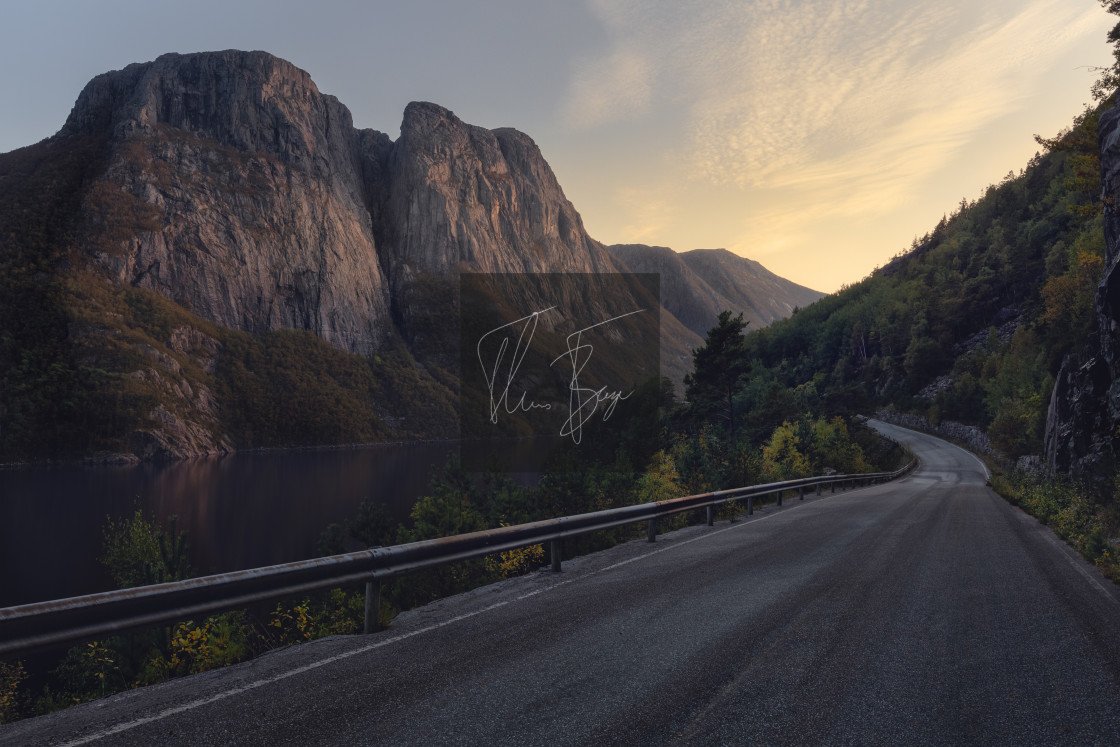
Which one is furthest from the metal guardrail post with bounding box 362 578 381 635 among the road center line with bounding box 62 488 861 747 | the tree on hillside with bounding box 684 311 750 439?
the tree on hillside with bounding box 684 311 750 439

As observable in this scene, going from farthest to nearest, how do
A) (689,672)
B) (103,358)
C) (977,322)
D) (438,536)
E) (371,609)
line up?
(103,358) < (977,322) < (438,536) < (371,609) < (689,672)

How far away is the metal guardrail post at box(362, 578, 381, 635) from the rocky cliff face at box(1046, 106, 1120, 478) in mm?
19670

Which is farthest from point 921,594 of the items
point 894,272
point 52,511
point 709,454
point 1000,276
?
point 894,272

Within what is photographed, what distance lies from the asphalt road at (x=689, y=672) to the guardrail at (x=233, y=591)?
452 mm

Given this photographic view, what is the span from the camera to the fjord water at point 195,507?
5325cm

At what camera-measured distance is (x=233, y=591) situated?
4730 millimetres

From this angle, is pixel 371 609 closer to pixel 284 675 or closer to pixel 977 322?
pixel 284 675

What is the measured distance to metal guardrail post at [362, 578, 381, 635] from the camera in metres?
5.48

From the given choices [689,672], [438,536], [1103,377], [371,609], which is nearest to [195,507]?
[438,536]

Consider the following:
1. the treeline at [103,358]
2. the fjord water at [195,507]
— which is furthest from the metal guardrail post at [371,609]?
the treeline at [103,358]

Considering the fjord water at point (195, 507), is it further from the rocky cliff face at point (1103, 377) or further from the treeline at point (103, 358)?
the rocky cliff face at point (1103, 377)

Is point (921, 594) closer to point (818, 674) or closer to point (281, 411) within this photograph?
point (818, 674)

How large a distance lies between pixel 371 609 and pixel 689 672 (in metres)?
2.95

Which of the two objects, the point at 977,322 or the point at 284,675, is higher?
the point at 977,322
